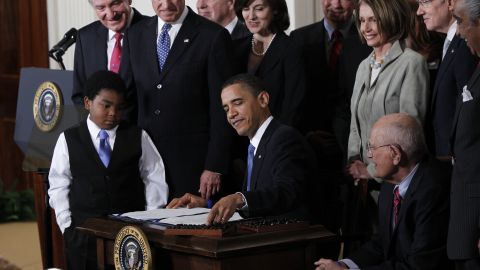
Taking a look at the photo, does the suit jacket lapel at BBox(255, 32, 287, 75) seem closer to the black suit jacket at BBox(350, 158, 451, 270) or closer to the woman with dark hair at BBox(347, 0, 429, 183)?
the woman with dark hair at BBox(347, 0, 429, 183)

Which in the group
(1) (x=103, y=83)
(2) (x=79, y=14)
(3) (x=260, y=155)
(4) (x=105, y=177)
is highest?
(2) (x=79, y=14)

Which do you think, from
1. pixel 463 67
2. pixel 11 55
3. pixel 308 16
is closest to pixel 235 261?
pixel 463 67

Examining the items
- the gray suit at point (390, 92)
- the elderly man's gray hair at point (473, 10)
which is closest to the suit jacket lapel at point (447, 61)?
the gray suit at point (390, 92)

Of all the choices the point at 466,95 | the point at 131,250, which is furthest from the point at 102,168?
the point at 466,95

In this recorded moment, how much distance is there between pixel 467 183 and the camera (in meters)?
3.37

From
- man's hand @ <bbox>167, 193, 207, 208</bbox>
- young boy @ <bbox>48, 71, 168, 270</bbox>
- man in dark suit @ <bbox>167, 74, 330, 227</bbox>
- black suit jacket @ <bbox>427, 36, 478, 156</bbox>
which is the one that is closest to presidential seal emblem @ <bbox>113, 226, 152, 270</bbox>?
man in dark suit @ <bbox>167, 74, 330, 227</bbox>

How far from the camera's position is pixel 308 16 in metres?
6.83

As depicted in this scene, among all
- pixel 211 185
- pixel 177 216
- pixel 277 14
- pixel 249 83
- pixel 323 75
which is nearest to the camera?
pixel 177 216

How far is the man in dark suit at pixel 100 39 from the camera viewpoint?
5.14 meters

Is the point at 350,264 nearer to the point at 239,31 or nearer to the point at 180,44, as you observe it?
the point at 180,44

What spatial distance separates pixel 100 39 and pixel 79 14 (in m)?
3.23

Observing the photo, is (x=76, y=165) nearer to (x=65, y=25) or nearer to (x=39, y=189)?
(x=39, y=189)

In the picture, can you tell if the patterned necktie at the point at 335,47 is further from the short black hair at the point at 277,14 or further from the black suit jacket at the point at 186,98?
the black suit jacket at the point at 186,98

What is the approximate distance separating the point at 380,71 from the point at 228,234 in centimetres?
143
